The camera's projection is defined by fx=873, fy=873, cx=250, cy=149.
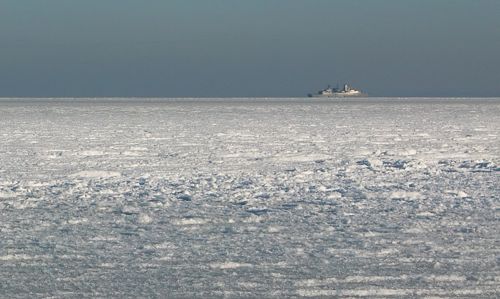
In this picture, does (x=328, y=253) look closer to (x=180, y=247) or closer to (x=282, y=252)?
(x=282, y=252)

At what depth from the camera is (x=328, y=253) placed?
498 centimetres

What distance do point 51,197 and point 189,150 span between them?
5375 millimetres

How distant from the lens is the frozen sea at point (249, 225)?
430cm

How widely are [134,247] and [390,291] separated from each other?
172cm

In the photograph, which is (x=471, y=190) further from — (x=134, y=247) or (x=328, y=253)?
(x=134, y=247)

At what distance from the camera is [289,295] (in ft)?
13.3

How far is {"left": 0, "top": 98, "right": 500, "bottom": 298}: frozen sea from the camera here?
4.30 meters

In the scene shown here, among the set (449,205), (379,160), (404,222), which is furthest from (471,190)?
(379,160)

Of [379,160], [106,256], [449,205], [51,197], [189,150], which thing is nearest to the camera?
[106,256]

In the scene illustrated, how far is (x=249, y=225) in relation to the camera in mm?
5988

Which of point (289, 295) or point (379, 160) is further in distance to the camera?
point (379, 160)

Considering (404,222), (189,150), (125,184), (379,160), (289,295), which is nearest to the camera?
(289,295)

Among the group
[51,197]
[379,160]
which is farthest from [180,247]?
[379,160]

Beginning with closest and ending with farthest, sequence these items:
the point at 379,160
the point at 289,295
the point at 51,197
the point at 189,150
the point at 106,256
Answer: the point at 289,295, the point at 106,256, the point at 51,197, the point at 379,160, the point at 189,150
